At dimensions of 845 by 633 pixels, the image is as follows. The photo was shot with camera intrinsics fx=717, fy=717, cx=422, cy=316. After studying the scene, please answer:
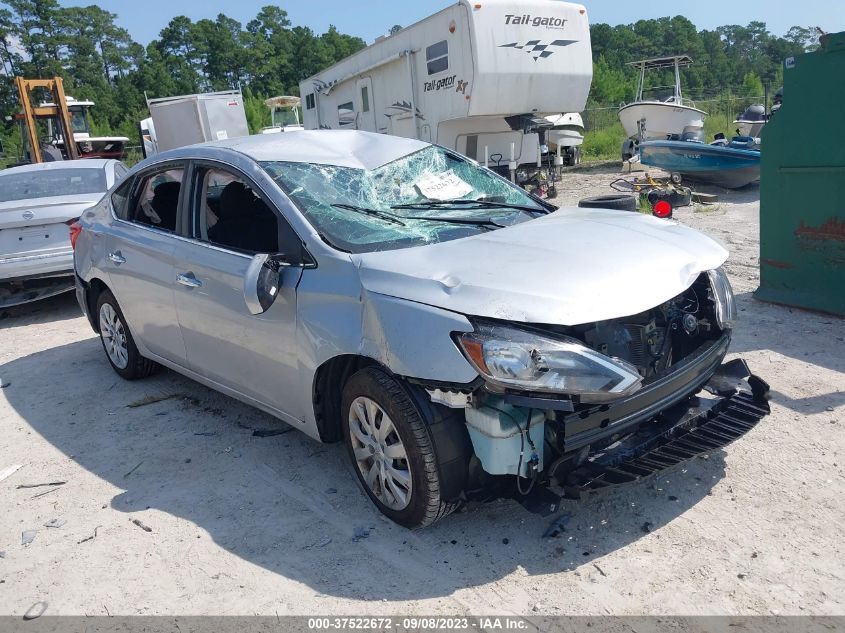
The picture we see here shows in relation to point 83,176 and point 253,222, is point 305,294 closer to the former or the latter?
point 253,222

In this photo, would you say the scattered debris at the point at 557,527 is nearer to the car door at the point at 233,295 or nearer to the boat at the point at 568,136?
the car door at the point at 233,295

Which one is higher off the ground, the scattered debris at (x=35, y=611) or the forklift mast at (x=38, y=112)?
the forklift mast at (x=38, y=112)

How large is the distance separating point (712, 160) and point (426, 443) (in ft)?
39.3

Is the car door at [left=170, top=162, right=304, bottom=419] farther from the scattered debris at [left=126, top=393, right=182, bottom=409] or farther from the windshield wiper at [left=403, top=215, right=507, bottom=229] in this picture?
the scattered debris at [left=126, top=393, right=182, bottom=409]

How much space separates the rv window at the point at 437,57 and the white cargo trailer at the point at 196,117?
A: 8.18m

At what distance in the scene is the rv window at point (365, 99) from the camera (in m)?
14.6

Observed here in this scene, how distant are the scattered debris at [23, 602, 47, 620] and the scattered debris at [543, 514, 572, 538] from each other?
215 cm

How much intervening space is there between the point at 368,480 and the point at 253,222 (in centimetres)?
163

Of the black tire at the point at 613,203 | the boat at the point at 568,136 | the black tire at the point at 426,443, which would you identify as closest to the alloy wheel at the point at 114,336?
the black tire at the point at 426,443

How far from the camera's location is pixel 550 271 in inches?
119

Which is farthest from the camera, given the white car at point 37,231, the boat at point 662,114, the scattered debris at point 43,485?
the boat at point 662,114

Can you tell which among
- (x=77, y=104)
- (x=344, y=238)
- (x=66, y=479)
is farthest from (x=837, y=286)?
(x=77, y=104)

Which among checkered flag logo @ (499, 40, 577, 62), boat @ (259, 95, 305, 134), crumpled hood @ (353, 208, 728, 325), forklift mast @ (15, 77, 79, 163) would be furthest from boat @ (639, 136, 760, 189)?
forklift mast @ (15, 77, 79, 163)

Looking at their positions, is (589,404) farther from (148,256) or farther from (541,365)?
(148,256)
